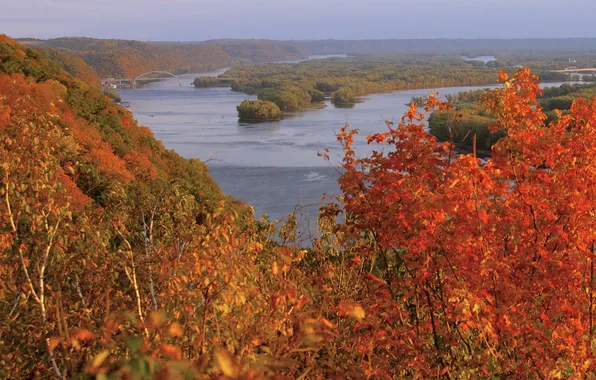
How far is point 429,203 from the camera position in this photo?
9.95 feet

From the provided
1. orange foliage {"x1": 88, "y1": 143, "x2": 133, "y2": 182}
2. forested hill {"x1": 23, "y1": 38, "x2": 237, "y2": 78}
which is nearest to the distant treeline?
forested hill {"x1": 23, "y1": 38, "x2": 237, "y2": 78}

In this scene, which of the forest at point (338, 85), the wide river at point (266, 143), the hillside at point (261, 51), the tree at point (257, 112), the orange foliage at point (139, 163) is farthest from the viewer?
the hillside at point (261, 51)

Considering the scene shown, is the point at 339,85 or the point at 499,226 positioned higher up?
the point at 499,226

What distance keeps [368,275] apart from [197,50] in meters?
109

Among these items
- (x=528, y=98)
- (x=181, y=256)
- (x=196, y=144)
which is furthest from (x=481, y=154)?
(x=181, y=256)

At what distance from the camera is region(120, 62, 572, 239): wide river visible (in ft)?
65.4

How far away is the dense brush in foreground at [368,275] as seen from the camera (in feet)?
6.96

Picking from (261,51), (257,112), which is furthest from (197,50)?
(257,112)

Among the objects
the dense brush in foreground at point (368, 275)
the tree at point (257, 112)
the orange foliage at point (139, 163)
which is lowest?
the tree at point (257, 112)

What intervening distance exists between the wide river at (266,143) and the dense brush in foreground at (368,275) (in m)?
4.80

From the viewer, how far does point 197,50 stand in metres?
109

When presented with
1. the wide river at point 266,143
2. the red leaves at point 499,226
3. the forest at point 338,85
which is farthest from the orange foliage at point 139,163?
the forest at point 338,85

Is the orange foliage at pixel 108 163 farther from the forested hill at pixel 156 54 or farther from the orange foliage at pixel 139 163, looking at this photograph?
the forested hill at pixel 156 54

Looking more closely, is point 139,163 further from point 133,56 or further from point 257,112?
point 133,56
